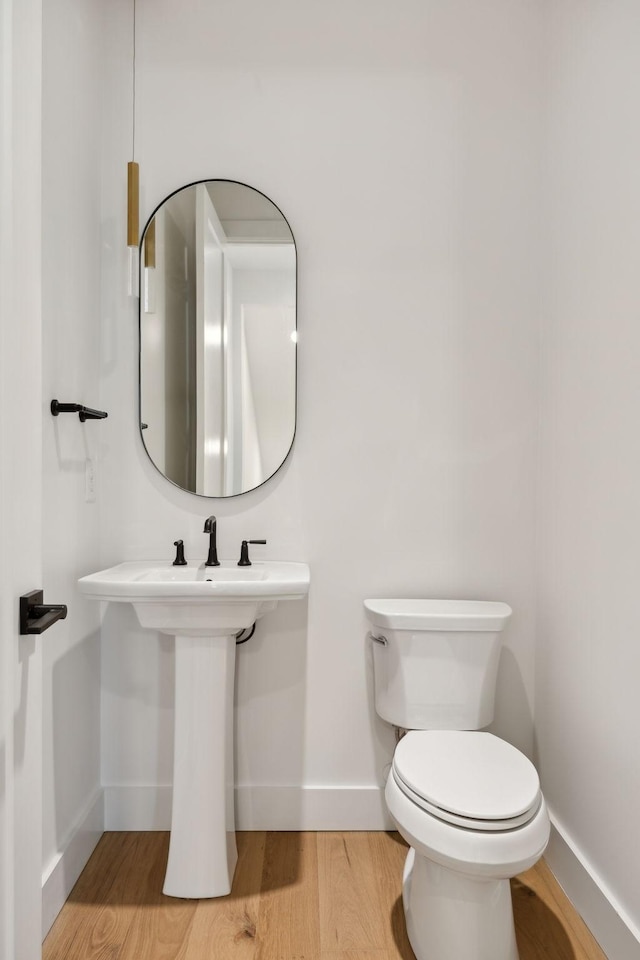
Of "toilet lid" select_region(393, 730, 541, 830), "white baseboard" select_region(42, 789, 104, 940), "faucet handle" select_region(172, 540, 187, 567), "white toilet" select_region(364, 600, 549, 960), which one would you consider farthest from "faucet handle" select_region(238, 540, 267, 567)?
"white baseboard" select_region(42, 789, 104, 940)

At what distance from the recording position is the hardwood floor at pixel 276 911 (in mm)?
1512

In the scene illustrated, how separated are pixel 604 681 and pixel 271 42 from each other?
2.09m

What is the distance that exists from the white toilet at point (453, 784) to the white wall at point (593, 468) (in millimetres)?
213

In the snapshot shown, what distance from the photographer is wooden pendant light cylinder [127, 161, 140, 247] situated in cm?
184

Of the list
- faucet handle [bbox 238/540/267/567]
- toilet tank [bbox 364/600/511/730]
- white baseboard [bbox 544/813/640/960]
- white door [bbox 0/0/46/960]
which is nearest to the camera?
white door [bbox 0/0/46/960]

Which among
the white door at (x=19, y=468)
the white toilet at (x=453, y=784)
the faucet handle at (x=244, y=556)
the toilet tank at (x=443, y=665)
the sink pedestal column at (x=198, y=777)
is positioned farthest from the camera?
the faucet handle at (x=244, y=556)

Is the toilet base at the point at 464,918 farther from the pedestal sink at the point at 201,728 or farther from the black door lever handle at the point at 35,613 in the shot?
the black door lever handle at the point at 35,613

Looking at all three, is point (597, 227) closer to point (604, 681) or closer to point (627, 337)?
point (627, 337)

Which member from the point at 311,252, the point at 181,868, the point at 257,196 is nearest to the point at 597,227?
the point at 311,252

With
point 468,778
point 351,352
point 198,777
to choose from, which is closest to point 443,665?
point 468,778

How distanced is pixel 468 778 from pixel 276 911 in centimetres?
65

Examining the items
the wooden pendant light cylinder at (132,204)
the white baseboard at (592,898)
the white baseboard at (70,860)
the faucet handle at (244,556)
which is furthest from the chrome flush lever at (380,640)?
the wooden pendant light cylinder at (132,204)

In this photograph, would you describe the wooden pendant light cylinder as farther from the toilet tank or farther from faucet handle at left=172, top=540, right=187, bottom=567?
the toilet tank

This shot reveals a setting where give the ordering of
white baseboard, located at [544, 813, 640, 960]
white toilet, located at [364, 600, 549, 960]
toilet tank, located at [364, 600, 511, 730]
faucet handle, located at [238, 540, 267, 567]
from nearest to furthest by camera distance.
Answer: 1. white toilet, located at [364, 600, 549, 960]
2. white baseboard, located at [544, 813, 640, 960]
3. toilet tank, located at [364, 600, 511, 730]
4. faucet handle, located at [238, 540, 267, 567]
